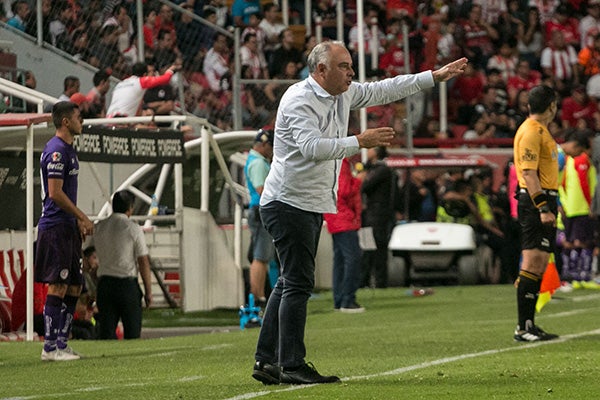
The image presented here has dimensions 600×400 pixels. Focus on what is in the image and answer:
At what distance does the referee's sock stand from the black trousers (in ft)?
13.1

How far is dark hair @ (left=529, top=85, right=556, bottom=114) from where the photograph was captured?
1309cm

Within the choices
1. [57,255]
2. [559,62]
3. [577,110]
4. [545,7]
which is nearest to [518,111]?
[577,110]

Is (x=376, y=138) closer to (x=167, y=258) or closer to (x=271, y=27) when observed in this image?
(x=167, y=258)

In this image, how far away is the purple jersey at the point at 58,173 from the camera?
12.6 m

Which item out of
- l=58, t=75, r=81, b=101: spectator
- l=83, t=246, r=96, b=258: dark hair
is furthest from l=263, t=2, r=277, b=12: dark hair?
l=83, t=246, r=96, b=258: dark hair

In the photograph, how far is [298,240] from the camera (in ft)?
31.2

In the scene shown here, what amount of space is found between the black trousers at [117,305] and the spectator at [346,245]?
3.99 meters

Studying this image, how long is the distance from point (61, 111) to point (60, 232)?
3.08 feet

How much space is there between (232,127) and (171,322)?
5.74 meters

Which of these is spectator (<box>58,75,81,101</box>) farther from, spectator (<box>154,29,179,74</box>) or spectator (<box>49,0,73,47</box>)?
spectator (<box>154,29,179,74</box>)

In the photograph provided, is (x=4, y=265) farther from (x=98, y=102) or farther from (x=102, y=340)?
(x=98, y=102)

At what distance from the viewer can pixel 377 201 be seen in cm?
2319

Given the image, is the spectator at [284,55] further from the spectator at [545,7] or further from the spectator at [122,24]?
the spectator at [545,7]

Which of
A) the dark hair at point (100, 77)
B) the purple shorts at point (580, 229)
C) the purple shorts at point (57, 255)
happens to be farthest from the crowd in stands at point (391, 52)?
the purple shorts at point (57, 255)
